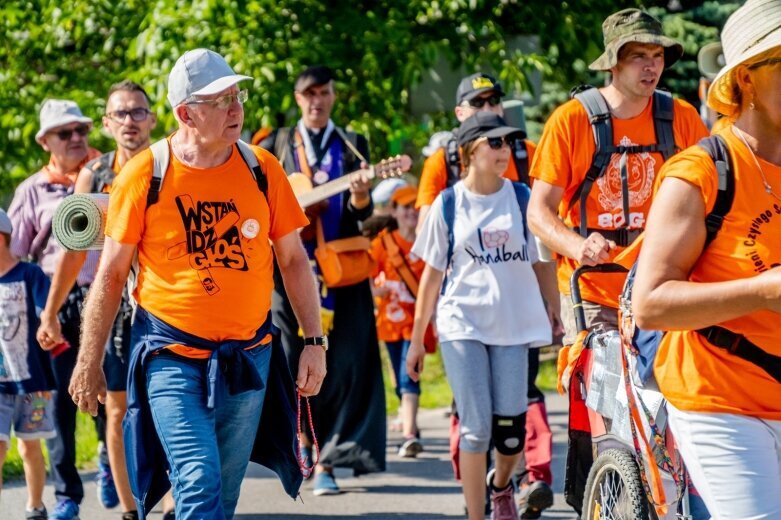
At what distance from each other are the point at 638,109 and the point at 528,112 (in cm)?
1197

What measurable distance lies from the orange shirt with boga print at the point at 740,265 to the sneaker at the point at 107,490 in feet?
15.5

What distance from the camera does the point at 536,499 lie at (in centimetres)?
744

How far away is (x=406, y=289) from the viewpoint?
10.7 metres

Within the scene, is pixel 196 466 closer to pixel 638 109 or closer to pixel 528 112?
pixel 638 109

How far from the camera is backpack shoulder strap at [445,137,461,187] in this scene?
8570 millimetres

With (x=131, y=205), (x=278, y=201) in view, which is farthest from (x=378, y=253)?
(x=131, y=205)

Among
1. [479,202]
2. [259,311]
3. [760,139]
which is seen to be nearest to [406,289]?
[479,202]

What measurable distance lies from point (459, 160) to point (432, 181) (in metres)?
0.20

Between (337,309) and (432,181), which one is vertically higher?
(432,181)

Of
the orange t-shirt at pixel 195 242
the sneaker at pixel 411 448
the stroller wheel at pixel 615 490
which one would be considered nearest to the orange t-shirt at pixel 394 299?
the sneaker at pixel 411 448

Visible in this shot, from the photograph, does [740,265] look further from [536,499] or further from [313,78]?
[313,78]

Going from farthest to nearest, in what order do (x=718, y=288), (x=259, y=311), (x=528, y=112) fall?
(x=528, y=112) < (x=259, y=311) < (x=718, y=288)

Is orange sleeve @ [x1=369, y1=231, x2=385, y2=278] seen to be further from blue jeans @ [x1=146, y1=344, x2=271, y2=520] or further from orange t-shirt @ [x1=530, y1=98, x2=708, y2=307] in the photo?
blue jeans @ [x1=146, y1=344, x2=271, y2=520]

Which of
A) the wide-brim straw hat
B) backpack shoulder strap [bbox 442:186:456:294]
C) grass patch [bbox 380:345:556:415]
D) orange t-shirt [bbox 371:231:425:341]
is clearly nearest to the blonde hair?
the wide-brim straw hat
